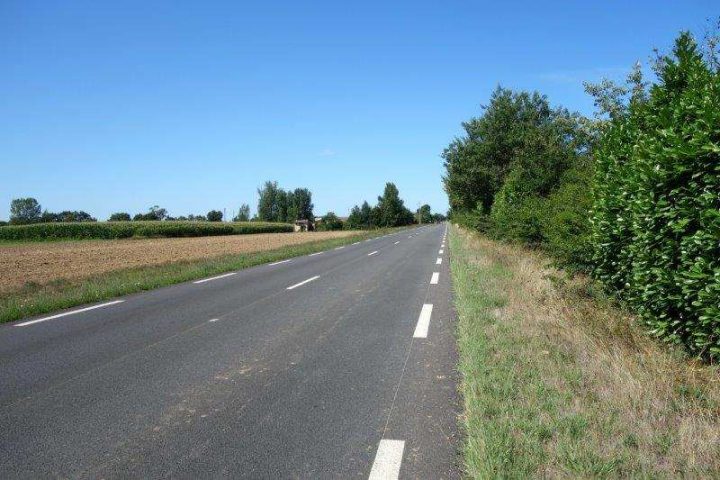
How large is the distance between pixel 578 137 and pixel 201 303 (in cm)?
1678

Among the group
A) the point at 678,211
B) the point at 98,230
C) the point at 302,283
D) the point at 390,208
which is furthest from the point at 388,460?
the point at 390,208

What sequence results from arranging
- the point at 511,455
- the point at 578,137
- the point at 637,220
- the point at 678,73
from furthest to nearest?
the point at 578,137 < the point at 678,73 < the point at 637,220 < the point at 511,455

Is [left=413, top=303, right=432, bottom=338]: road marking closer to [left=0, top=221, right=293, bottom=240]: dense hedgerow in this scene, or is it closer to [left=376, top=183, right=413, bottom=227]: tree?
[left=0, top=221, right=293, bottom=240]: dense hedgerow

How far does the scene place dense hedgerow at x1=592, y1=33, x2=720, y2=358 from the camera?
156 inches

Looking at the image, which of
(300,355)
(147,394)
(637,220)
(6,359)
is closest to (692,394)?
(637,220)

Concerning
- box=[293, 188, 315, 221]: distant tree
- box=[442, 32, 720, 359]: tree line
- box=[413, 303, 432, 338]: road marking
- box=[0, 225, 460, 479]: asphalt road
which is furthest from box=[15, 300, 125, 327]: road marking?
box=[293, 188, 315, 221]: distant tree

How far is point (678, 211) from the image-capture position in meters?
4.38

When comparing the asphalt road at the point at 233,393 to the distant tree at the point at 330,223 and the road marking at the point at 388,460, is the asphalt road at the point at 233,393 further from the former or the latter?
the distant tree at the point at 330,223

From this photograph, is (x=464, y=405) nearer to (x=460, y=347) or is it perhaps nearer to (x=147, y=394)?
(x=460, y=347)

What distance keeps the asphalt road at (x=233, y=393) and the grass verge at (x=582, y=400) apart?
1.10 ft

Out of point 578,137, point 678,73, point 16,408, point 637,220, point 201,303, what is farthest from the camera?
point 578,137

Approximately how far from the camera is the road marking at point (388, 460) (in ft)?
9.45

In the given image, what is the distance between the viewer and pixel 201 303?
916cm

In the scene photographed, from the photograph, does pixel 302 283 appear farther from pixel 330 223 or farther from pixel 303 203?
pixel 303 203
